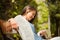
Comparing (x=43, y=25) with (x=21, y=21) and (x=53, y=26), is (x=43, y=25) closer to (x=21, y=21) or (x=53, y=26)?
(x=53, y=26)

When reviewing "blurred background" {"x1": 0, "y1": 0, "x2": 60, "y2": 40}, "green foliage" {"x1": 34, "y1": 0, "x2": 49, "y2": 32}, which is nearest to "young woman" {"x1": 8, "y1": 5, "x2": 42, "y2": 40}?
"blurred background" {"x1": 0, "y1": 0, "x2": 60, "y2": 40}

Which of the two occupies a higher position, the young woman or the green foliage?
the green foliage

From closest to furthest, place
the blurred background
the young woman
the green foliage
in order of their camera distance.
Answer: the young woman
the blurred background
the green foliage

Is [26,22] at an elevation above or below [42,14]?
below

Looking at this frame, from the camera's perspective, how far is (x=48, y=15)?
912 centimetres

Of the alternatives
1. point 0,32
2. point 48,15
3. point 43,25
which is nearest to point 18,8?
point 43,25

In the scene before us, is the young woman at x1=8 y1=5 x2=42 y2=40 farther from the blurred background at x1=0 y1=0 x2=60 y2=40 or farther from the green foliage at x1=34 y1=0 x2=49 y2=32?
the green foliage at x1=34 y1=0 x2=49 y2=32

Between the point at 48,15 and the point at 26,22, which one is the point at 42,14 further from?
the point at 26,22

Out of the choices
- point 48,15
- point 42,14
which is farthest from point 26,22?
point 48,15

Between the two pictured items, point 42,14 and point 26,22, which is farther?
point 42,14

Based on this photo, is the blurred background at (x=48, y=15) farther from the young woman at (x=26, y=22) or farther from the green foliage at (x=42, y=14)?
the young woman at (x=26, y=22)

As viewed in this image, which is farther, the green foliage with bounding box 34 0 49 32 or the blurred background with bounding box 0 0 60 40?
the green foliage with bounding box 34 0 49 32

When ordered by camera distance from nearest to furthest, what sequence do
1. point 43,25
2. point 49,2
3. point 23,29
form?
point 23,29 < point 43,25 < point 49,2

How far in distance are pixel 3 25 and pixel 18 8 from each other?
18.4 feet
